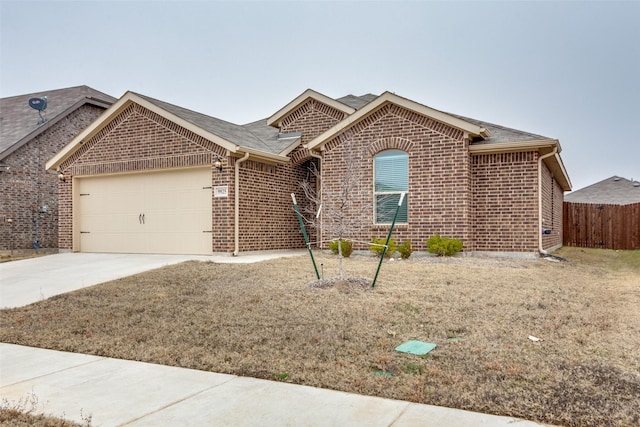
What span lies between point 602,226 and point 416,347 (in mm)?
19691

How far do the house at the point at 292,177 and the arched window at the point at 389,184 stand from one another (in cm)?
3

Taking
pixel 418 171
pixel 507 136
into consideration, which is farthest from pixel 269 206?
pixel 507 136

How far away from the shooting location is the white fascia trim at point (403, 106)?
38.2ft

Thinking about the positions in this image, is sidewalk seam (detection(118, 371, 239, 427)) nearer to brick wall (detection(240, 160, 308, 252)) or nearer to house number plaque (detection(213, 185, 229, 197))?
house number plaque (detection(213, 185, 229, 197))

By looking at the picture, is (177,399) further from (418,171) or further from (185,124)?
(185,124)

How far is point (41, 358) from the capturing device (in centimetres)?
526

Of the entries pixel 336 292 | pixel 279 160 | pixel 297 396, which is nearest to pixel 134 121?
pixel 279 160

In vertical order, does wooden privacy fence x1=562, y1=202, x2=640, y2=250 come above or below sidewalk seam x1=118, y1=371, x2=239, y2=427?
above

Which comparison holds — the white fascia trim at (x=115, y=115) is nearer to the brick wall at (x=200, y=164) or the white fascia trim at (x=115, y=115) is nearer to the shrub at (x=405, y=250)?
the brick wall at (x=200, y=164)

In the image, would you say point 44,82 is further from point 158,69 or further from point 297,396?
point 297,396

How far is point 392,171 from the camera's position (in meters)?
12.6

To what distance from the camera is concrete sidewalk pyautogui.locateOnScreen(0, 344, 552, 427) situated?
3.35m

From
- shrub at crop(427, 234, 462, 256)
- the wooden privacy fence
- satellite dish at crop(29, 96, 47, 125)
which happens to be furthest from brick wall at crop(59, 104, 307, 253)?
the wooden privacy fence

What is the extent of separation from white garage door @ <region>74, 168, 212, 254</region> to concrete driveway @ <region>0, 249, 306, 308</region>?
651mm
